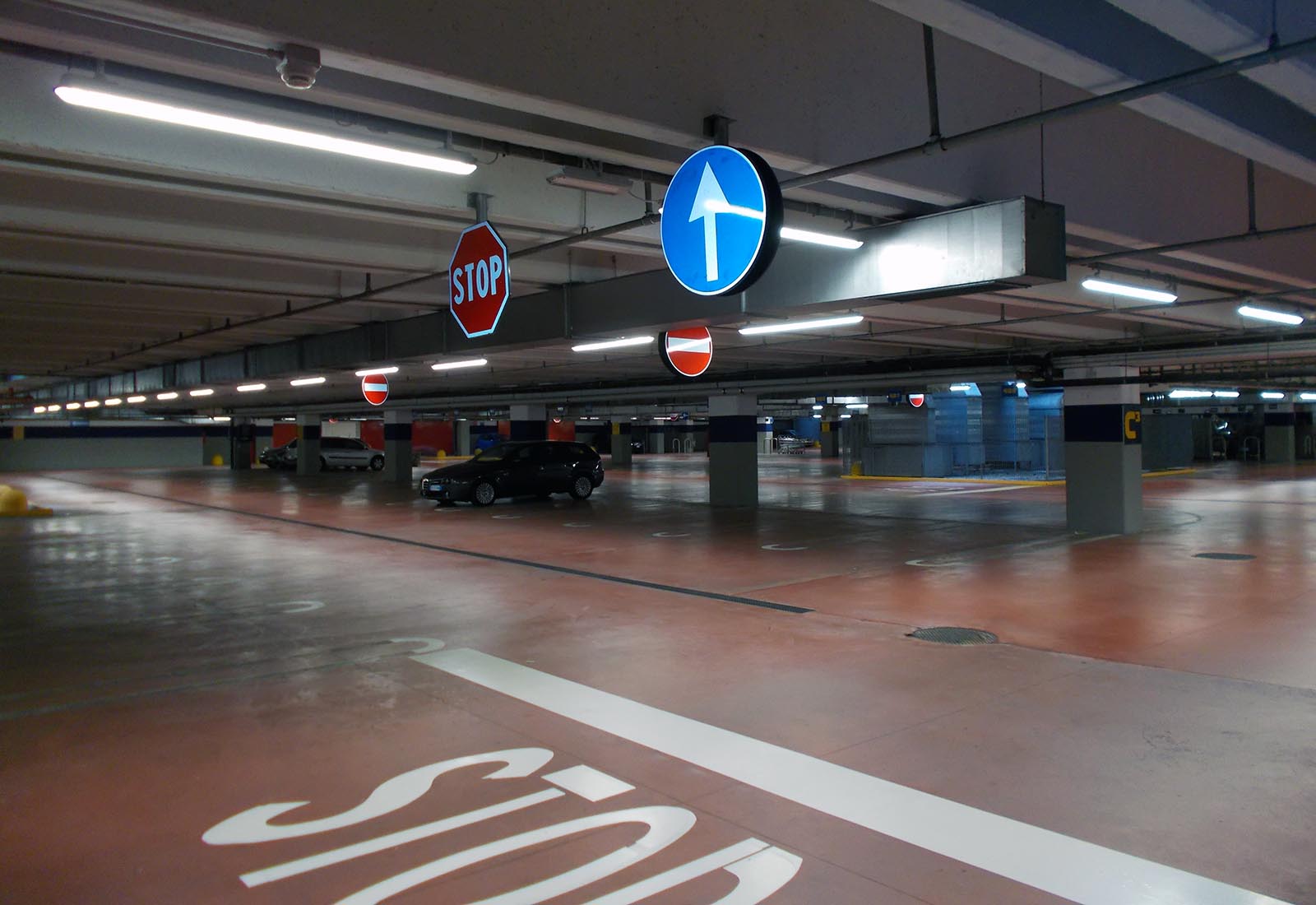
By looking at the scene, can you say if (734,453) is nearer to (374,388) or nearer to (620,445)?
(374,388)

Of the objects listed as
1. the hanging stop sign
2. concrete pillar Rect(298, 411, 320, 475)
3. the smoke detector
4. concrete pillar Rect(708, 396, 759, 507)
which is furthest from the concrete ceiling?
concrete pillar Rect(298, 411, 320, 475)

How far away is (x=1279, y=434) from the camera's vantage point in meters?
40.2

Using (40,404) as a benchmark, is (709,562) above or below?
below

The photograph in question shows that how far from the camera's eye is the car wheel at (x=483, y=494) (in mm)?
19859

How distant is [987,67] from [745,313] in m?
3.35

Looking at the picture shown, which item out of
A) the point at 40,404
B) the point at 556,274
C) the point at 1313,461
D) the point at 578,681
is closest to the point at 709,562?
the point at 556,274

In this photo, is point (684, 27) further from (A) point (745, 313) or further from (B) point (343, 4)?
(A) point (745, 313)

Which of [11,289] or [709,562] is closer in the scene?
[11,289]

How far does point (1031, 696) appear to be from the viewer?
5.33 metres

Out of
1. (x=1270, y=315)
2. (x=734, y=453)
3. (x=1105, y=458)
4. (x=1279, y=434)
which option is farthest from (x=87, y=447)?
(x=1279, y=434)

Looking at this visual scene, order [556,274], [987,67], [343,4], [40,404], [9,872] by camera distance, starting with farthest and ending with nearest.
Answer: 1. [40,404]
2. [556,274]
3. [987,67]
4. [343,4]
5. [9,872]

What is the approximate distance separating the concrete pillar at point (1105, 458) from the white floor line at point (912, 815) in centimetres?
1138

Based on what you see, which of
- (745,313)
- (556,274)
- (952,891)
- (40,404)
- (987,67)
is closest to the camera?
(952,891)

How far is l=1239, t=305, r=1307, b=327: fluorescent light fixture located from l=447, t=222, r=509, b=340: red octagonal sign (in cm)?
880
